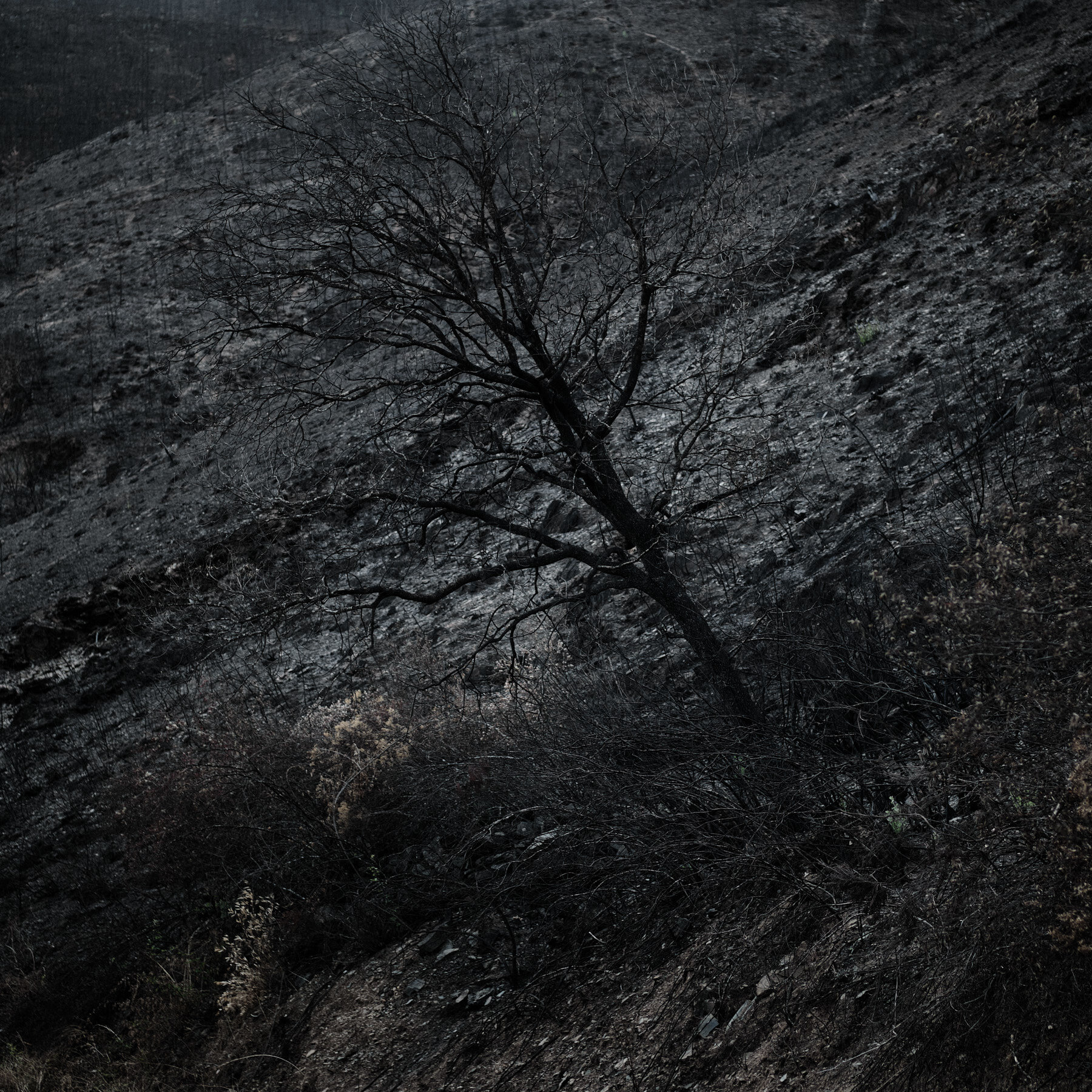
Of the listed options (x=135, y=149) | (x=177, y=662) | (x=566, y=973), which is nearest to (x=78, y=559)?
(x=177, y=662)

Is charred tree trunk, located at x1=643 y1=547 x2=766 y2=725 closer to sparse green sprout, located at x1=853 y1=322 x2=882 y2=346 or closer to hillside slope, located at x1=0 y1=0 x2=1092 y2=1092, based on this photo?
hillside slope, located at x1=0 y1=0 x2=1092 y2=1092

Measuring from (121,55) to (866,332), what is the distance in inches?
1546

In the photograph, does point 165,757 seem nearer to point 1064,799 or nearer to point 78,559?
point 78,559

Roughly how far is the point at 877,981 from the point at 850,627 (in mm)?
2497

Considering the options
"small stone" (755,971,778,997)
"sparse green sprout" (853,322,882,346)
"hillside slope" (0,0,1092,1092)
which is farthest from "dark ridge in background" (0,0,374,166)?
"small stone" (755,971,778,997)

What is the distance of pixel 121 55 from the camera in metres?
35.2

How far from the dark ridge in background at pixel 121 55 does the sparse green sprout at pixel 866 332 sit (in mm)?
27395

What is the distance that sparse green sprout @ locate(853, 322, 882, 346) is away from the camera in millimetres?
9719

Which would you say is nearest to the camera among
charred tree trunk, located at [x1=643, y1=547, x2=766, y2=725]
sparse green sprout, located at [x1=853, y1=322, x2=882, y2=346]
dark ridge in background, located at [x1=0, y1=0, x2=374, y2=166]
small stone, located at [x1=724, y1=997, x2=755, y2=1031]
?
small stone, located at [x1=724, y1=997, x2=755, y2=1031]

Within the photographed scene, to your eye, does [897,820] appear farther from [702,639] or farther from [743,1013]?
[702,639]

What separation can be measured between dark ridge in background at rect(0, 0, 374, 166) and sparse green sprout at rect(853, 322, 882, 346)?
27395 mm

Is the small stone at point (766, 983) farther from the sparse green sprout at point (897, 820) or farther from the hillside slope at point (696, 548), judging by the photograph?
the sparse green sprout at point (897, 820)

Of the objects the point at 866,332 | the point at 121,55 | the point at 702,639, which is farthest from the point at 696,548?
the point at 121,55

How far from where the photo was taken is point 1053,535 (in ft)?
13.2
